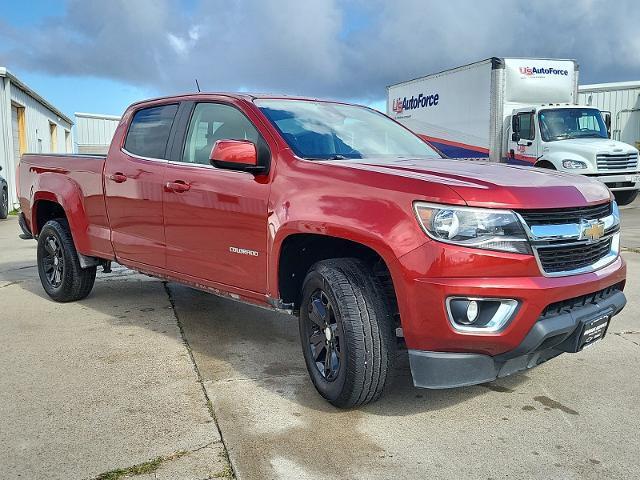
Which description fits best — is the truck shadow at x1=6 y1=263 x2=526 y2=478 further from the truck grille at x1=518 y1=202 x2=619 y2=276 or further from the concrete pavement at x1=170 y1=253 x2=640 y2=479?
the truck grille at x1=518 y1=202 x2=619 y2=276

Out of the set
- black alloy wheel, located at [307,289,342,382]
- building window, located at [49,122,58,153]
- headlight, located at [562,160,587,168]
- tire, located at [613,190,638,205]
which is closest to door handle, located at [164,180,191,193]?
black alloy wheel, located at [307,289,342,382]

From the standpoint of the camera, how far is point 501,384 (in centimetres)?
379

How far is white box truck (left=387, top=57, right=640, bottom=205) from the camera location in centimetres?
1341

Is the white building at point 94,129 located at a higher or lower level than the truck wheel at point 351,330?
higher

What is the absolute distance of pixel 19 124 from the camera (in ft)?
63.7

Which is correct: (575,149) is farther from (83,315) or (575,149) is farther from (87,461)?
(87,461)

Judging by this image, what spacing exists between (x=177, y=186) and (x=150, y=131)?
868 mm

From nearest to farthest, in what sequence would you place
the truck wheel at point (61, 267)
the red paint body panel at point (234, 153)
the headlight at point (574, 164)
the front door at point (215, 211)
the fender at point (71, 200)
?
the red paint body panel at point (234, 153)
the front door at point (215, 211)
the fender at point (71, 200)
the truck wheel at point (61, 267)
the headlight at point (574, 164)

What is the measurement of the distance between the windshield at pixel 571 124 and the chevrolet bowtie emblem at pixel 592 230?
11.1m

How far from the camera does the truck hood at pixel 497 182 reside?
9.31 feet

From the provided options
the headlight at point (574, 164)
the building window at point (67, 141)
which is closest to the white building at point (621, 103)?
the headlight at point (574, 164)

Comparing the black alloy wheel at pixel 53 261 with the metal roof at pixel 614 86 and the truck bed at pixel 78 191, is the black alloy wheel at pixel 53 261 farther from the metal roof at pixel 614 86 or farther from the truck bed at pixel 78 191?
the metal roof at pixel 614 86

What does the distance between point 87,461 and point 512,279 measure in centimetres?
207

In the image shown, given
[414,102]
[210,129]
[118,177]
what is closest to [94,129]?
[414,102]
